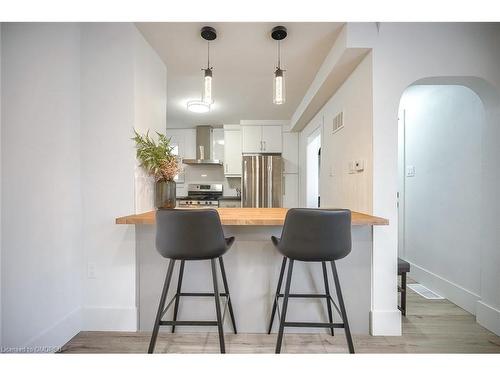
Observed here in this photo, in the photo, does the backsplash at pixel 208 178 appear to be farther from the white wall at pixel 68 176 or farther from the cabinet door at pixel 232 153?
the white wall at pixel 68 176

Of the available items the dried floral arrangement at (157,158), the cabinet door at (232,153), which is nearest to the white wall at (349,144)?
the dried floral arrangement at (157,158)

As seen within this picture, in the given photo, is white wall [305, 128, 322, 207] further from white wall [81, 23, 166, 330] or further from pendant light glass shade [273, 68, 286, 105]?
white wall [81, 23, 166, 330]

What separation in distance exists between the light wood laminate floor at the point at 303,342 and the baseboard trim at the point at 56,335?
0.16 feet

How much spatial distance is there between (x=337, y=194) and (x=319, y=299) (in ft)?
3.95

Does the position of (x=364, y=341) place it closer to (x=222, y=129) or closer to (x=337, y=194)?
(x=337, y=194)

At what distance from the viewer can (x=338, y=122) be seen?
2508 mm

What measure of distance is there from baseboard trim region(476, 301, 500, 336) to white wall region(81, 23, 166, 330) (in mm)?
2743

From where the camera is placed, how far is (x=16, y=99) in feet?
4.60

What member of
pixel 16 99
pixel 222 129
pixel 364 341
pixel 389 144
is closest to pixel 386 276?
pixel 364 341

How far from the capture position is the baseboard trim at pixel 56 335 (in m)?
1.46

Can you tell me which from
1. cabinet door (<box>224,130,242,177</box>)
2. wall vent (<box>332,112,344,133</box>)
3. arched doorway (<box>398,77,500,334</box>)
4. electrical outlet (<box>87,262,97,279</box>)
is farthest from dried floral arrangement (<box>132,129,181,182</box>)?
cabinet door (<box>224,130,242,177</box>)

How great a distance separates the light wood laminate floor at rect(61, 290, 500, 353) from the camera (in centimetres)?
160

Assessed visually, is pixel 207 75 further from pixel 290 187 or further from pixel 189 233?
pixel 290 187

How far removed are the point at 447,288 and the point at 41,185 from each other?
3.59 metres
